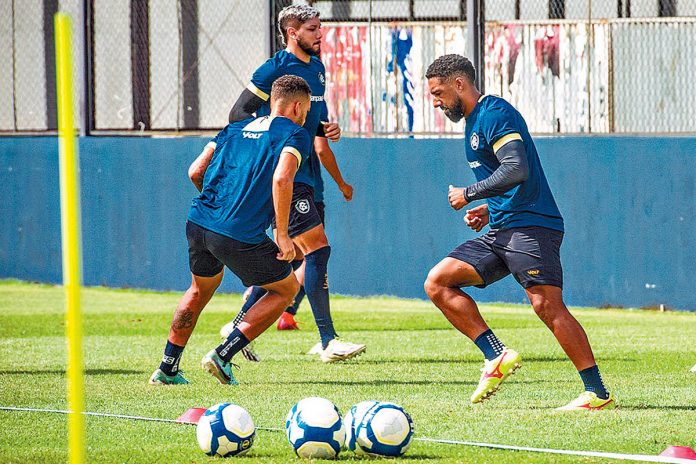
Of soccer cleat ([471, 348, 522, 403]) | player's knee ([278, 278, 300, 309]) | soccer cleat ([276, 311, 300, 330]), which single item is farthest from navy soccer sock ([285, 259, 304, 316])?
soccer cleat ([471, 348, 522, 403])

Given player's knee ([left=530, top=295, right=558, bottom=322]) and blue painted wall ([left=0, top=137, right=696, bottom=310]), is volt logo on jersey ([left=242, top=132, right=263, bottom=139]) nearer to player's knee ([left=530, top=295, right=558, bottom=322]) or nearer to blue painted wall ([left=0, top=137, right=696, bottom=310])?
player's knee ([left=530, top=295, right=558, bottom=322])

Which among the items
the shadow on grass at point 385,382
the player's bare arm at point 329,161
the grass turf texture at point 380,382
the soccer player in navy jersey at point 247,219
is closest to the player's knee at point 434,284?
the grass turf texture at point 380,382

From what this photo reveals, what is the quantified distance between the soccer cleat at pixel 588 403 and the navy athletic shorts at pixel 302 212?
324cm

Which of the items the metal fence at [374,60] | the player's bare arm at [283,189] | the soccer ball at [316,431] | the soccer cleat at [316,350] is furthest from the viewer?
the metal fence at [374,60]

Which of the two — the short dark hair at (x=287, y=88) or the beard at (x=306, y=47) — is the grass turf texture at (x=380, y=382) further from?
the beard at (x=306, y=47)

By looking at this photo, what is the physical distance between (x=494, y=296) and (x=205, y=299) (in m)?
7.12

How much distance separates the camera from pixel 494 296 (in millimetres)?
15703

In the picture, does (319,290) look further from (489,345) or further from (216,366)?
(489,345)

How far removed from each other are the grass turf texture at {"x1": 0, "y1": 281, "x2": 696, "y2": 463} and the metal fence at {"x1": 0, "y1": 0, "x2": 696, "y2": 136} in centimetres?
263

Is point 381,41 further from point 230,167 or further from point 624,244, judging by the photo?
point 230,167

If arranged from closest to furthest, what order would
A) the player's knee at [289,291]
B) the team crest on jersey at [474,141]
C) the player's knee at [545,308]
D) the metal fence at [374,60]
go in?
the player's knee at [545,308]
the team crest on jersey at [474,141]
the player's knee at [289,291]
the metal fence at [374,60]

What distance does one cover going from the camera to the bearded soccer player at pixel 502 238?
7832mm

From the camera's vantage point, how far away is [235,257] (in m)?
8.64

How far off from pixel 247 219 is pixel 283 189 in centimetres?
34
